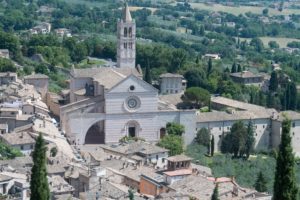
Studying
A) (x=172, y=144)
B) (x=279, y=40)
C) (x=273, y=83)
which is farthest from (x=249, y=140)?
(x=279, y=40)

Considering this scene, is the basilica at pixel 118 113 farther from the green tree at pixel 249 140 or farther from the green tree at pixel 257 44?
the green tree at pixel 257 44

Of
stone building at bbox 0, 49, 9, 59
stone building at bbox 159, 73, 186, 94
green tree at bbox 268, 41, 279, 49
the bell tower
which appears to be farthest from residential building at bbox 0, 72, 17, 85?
green tree at bbox 268, 41, 279, 49

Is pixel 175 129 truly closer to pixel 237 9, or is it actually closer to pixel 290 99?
pixel 290 99

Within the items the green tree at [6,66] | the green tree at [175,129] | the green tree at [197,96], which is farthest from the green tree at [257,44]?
the green tree at [175,129]

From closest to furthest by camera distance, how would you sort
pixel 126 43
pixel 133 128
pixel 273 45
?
pixel 133 128 → pixel 126 43 → pixel 273 45

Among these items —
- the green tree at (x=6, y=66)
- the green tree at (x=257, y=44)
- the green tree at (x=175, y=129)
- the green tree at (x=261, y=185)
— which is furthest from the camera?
the green tree at (x=257, y=44)

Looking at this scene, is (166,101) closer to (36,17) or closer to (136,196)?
(136,196)
